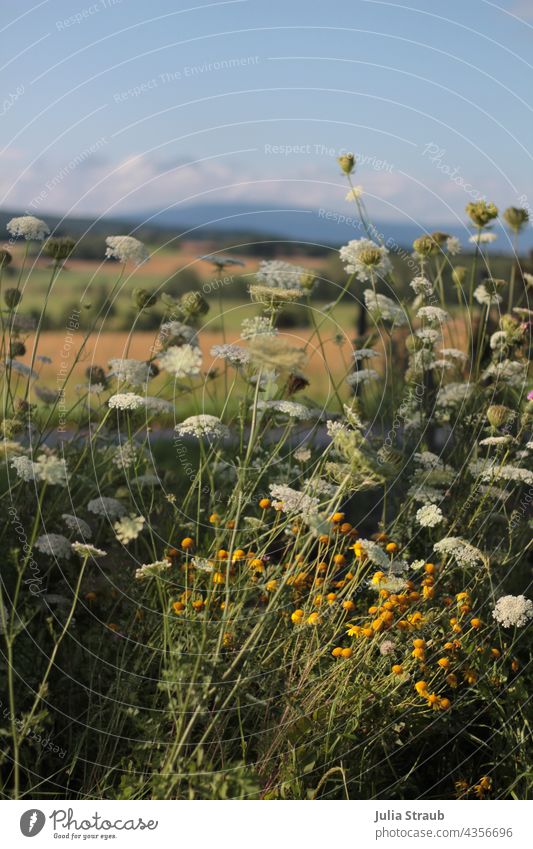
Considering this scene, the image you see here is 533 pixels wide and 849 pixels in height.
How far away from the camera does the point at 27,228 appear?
333 cm

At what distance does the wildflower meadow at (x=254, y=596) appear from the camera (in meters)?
2.97

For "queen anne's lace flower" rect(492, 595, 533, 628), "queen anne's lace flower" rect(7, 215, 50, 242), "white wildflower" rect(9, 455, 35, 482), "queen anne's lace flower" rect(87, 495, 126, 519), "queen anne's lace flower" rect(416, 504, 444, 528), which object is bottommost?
"queen anne's lace flower" rect(492, 595, 533, 628)

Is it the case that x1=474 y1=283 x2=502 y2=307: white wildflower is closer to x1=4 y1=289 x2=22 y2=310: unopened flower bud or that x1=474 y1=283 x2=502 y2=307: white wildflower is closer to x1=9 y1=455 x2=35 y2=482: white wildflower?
x1=4 y1=289 x2=22 y2=310: unopened flower bud

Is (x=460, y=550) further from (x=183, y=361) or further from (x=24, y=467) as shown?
(x=24, y=467)

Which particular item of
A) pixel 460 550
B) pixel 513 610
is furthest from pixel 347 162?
pixel 513 610

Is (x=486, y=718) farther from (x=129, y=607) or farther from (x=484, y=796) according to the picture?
(x=129, y=607)

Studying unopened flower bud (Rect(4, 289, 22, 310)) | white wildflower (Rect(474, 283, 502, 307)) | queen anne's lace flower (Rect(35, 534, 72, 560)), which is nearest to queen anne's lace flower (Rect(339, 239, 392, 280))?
white wildflower (Rect(474, 283, 502, 307))

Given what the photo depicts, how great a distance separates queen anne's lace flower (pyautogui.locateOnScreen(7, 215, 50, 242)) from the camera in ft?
10.9

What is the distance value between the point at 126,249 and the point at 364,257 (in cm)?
92

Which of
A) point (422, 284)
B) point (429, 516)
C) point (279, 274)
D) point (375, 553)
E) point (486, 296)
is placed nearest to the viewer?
point (375, 553)

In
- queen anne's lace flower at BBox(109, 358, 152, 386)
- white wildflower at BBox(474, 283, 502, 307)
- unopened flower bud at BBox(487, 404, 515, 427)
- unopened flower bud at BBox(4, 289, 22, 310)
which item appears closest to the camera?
queen anne's lace flower at BBox(109, 358, 152, 386)

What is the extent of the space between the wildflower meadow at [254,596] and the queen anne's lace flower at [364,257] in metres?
0.01

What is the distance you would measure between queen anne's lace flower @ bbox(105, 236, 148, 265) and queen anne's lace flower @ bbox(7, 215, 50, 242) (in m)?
0.23

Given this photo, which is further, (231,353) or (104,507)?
(104,507)
